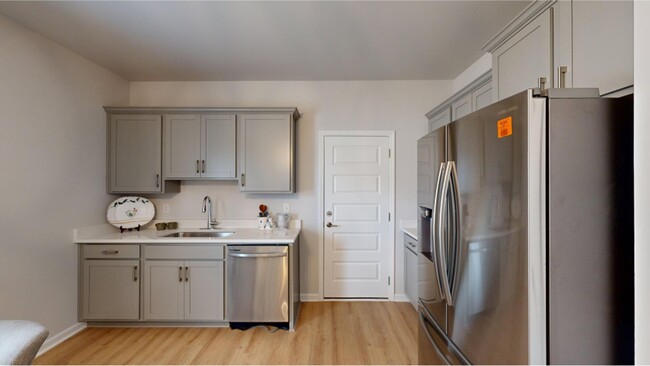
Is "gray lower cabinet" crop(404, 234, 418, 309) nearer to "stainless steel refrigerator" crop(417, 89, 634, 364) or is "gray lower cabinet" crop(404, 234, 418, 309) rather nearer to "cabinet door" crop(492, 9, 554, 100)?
"cabinet door" crop(492, 9, 554, 100)

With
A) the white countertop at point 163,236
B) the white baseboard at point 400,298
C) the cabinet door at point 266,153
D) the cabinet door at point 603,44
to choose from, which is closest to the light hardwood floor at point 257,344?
the white baseboard at point 400,298

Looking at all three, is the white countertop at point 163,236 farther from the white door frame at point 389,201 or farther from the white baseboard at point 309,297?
the white baseboard at point 309,297

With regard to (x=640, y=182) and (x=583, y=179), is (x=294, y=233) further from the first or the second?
(x=640, y=182)

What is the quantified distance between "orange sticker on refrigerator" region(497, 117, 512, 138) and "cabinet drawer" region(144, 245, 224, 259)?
238cm

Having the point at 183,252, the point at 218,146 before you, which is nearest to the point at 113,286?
the point at 183,252

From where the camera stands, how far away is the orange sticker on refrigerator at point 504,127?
0.97m

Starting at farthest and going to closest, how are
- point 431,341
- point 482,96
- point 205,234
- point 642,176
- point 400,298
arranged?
point 400,298 < point 205,234 < point 482,96 < point 431,341 < point 642,176

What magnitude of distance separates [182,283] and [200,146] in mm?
1367

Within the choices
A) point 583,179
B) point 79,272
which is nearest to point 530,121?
point 583,179

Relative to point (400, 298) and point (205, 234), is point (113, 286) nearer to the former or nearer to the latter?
point (205, 234)

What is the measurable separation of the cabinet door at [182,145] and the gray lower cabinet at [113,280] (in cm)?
85

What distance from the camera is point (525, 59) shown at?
60.7 inches

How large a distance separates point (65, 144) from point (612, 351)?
3.67 m

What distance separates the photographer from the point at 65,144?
251 centimetres
